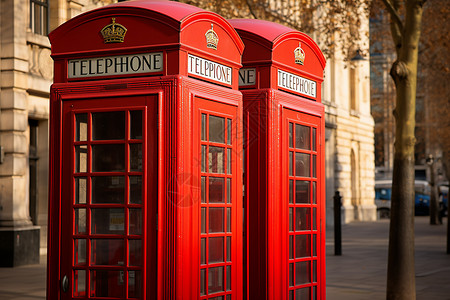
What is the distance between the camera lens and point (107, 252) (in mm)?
5547

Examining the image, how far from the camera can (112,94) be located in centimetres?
552

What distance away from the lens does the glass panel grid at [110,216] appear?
18.0 feet

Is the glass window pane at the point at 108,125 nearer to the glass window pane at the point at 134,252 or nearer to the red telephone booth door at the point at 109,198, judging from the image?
the red telephone booth door at the point at 109,198

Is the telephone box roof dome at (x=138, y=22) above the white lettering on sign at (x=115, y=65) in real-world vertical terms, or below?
above

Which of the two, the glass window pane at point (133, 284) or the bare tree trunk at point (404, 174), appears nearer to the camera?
the glass window pane at point (133, 284)

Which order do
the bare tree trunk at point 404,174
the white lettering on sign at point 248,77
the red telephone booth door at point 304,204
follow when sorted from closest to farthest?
the white lettering on sign at point 248,77 < the red telephone booth door at point 304,204 < the bare tree trunk at point 404,174

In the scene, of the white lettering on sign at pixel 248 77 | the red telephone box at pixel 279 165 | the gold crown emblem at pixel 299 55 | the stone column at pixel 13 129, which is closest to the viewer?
the red telephone box at pixel 279 165

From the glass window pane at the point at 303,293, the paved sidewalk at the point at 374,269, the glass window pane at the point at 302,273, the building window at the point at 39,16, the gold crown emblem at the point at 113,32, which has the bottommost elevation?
the paved sidewalk at the point at 374,269

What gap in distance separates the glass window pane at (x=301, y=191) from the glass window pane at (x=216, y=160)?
4.11ft

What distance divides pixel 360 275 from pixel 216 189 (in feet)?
27.0

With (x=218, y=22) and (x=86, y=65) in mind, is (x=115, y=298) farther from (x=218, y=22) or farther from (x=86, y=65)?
(x=218, y=22)

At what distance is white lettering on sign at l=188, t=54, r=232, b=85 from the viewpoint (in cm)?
565

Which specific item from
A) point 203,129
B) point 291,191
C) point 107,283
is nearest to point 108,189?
point 107,283

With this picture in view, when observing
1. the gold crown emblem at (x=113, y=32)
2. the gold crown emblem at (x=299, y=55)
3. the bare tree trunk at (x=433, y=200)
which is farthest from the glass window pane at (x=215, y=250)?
the bare tree trunk at (x=433, y=200)
